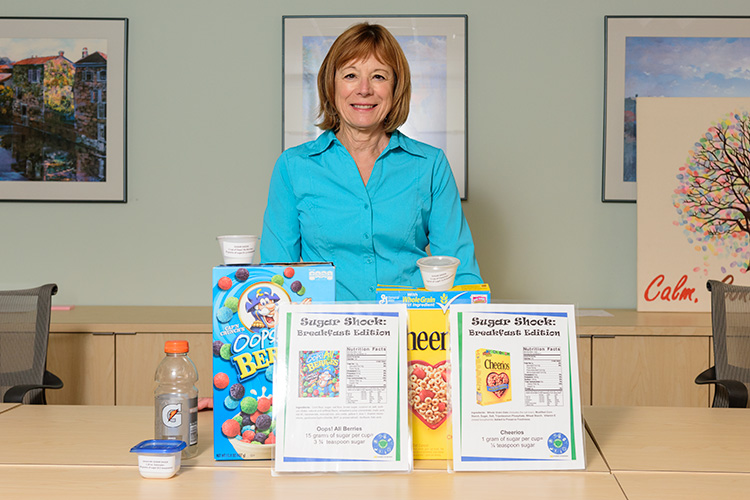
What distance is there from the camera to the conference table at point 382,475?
1045 mm

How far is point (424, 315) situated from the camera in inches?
46.0

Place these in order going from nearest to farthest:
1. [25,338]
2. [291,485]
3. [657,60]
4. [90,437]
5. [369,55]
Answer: [291,485]
[90,437]
[369,55]
[25,338]
[657,60]

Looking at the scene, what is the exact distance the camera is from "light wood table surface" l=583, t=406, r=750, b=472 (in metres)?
1.19

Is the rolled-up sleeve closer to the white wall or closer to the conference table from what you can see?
the conference table

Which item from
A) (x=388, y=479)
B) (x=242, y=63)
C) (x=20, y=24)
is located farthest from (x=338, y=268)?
(x=20, y=24)

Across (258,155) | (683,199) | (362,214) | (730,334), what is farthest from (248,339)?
(683,199)

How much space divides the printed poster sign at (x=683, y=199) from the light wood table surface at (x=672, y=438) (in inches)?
63.0

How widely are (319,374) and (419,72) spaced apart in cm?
233

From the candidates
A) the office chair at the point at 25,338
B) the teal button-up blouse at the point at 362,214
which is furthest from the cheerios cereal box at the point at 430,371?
the office chair at the point at 25,338

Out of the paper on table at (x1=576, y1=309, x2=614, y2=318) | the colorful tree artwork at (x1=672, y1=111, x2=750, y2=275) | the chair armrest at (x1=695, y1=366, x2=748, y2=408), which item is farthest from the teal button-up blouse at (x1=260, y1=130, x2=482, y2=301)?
the colorful tree artwork at (x1=672, y1=111, x2=750, y2=275)

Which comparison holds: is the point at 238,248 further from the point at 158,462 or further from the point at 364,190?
the point at 364,190

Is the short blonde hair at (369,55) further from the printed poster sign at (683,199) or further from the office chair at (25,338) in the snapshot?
the printed poster sign at (683,199)

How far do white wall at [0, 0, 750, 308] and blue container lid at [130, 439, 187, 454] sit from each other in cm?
219

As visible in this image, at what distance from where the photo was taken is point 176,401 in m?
1.16
